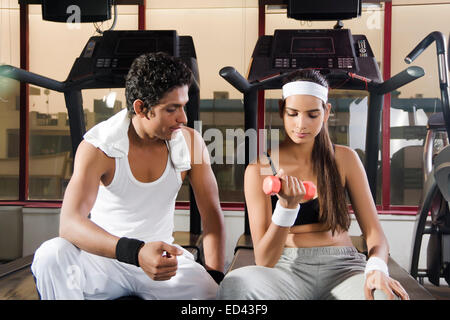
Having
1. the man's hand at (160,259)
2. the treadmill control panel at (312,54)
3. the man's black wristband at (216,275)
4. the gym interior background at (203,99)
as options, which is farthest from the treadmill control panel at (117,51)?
the man's hand at (160,259)

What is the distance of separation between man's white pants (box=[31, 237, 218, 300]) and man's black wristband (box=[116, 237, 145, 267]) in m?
0.18

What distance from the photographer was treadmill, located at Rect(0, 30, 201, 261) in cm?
195

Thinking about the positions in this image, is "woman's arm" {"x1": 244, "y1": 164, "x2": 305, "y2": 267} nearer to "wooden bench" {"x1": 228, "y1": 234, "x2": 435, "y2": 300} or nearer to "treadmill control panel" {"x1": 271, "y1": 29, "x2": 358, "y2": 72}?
"wooden bench" {"x1": 228, "y1": 234, "x2": 435, "y2": 300}

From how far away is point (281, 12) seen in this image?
7.21 ft

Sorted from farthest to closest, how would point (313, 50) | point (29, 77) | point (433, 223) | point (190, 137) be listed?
point (433, 223)
point (313, 50)
point (29, 77)
point (190, 137)

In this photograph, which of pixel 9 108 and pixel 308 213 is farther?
pixel 9 108

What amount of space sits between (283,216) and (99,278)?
59 centimetres

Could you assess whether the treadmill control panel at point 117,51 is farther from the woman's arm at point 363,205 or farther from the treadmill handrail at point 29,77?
the woman's arm at point 363,205

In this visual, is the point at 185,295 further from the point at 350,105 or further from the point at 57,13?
the point at 350,105

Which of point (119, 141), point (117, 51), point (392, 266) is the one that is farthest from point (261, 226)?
point (117, 51)

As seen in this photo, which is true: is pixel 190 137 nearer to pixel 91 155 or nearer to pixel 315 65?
pixel 91 155

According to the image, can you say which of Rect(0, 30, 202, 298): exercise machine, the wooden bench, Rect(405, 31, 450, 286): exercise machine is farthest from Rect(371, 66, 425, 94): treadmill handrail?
Rect(0, 30, 202, 298): exercise machine

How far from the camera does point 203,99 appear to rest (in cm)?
216
